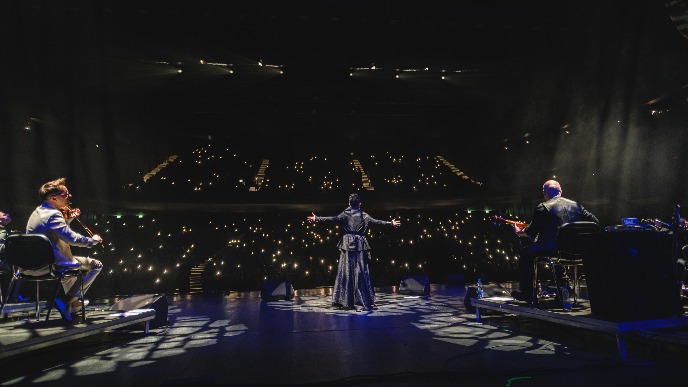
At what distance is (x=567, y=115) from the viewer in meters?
9.45

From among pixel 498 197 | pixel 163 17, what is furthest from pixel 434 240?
pixel 163 17

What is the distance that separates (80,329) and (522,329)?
402cm

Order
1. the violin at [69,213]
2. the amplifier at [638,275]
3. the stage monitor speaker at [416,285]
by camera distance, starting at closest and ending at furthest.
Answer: the amplifier at [638,275], the violin at [69,213], the stage monitor speaker at [416,285]

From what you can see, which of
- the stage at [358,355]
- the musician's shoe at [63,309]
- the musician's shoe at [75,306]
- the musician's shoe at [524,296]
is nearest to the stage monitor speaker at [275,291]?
the stage at [358,355]

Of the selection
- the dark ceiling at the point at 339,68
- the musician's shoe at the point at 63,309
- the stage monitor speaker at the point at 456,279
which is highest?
the dark ceiling at the point at 339,68

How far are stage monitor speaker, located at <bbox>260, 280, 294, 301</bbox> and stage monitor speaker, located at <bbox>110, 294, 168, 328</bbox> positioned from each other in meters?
2.46

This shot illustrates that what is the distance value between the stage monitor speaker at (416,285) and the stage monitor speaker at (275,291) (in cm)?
226

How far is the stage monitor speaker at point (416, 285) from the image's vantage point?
22.3ft

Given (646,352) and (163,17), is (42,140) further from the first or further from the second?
(646,352)

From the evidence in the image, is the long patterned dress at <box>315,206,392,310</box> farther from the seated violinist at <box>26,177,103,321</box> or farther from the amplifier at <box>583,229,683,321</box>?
the amplifier at <box>583,229,683,321</box>

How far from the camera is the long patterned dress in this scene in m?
5.24

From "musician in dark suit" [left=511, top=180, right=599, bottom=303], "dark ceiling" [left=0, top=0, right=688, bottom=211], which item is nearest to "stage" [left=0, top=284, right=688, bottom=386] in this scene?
"musician in dark suit" [left=511, top=180, right=599, bottom=303]

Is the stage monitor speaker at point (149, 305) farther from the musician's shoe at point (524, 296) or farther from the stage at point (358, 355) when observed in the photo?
the musician's shoe at point (524, 296)

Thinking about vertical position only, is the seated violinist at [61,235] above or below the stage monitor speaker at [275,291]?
above
